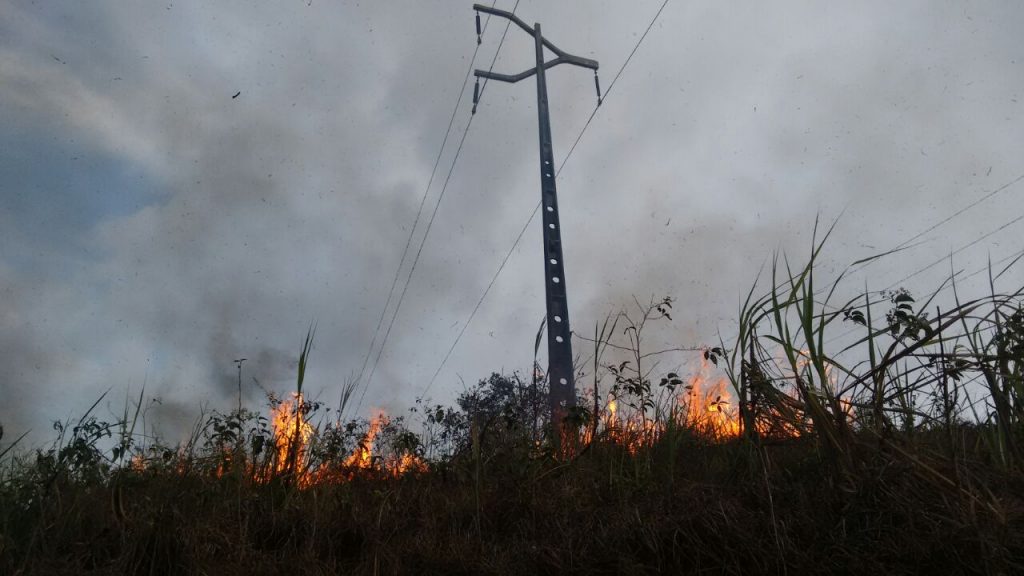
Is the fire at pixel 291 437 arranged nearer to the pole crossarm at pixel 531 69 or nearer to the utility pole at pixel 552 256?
the utility pole at pixel 552 256

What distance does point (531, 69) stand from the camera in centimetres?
1279

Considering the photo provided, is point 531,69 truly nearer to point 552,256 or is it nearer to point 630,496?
point 552,256

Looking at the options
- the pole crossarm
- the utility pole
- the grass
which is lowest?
the grass

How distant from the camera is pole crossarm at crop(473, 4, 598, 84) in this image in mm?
12125

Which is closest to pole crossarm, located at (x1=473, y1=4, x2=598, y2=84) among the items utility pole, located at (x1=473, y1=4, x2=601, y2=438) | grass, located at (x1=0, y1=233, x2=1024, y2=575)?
utility pole, located at (x1=473, y1=4, x2=601, y2=438)

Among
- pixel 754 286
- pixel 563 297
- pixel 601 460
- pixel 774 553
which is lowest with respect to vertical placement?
pixel 774 553

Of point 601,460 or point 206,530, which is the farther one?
point 601,460

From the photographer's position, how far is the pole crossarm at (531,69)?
477 inches

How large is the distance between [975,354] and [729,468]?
107cm

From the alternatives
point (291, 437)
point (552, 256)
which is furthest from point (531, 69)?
point (291, 437)

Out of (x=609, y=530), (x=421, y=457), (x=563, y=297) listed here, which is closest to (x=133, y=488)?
(x=421, y=457)

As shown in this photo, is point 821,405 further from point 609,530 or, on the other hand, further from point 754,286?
point 609,530

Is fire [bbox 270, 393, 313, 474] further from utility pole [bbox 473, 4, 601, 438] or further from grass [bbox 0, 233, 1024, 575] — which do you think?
utility pole [bbox 473, 4, 601, 438]

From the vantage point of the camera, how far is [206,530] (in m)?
2.49
